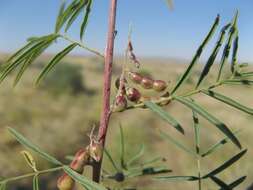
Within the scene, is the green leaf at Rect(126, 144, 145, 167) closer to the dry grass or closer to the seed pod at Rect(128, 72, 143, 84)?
the seed pod at Rect(128, 72, 143, 84)

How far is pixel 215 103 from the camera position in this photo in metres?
13.8

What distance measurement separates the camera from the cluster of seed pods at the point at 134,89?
1.75 ft

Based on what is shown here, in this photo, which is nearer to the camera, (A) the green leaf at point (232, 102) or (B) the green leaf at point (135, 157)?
(A) the green leaf at point (232, 102)

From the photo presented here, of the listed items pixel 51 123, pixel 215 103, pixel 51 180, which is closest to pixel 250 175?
pixel 51 180

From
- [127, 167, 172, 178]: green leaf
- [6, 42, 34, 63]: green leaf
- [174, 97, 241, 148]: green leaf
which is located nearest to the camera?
[174, 97, 241, 148]: green leaf

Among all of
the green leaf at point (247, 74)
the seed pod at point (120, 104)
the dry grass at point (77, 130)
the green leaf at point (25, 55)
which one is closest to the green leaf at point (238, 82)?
the green leaf at point (247, 74)

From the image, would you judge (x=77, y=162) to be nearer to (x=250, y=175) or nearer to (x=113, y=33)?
(x=113, y=33)

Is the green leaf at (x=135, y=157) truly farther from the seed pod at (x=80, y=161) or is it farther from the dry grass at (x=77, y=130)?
the dry grass at (x=77, y=130)

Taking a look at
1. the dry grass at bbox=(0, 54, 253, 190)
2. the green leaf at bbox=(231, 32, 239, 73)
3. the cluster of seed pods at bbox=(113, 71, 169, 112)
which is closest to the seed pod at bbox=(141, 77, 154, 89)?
the cluster of seed pods at bbox=(113, 71, 169, 112)

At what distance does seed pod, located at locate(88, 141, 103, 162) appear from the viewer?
0.53 meters

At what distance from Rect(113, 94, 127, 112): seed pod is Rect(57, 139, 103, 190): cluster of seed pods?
5cm

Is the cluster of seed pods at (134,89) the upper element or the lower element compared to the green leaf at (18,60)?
lower

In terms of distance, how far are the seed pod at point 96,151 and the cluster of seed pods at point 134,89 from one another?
47 mm

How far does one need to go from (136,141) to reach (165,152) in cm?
68
